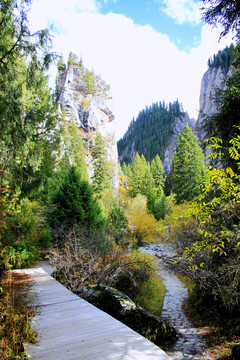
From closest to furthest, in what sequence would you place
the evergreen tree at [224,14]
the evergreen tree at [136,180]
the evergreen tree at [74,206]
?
the evergreen tree at [224,14], the evergreen tree at [74,206], the evergreen tree at [136,180]

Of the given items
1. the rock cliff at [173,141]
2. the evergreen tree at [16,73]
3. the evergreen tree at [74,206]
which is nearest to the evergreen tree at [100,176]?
the evergreen tree at [74,206]

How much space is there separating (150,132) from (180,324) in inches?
5585

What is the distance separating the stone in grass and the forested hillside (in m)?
113

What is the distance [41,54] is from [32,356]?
267 inches

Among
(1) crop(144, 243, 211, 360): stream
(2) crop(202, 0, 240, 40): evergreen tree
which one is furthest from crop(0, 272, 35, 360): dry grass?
(2) crop(202, 0, 240, 40): evergreen tree

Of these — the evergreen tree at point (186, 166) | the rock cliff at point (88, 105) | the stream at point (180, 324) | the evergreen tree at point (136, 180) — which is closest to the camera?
the stream at point (180, 324)

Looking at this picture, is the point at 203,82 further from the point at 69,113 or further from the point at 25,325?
the point at 25,325

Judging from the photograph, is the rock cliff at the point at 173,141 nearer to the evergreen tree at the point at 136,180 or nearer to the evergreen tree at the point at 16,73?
the evergreen tree at the point at 136,180

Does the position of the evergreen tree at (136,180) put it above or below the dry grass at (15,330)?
above

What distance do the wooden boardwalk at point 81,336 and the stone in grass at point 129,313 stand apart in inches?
43.6

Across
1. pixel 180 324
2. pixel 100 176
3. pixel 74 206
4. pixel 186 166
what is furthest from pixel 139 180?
pixel 180 324

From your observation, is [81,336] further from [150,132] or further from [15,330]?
[150,132]

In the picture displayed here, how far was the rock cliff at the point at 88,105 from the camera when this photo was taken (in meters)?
58.0

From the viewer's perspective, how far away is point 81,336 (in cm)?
267
